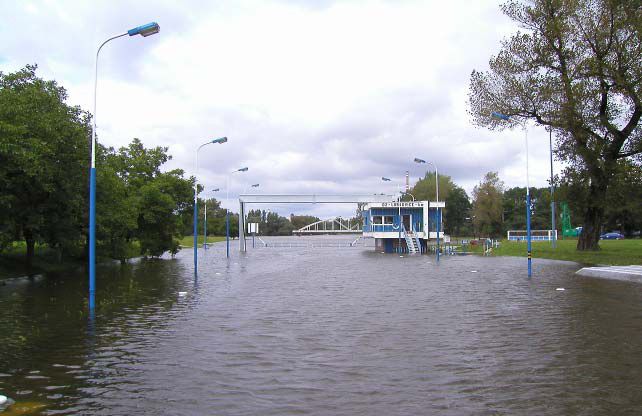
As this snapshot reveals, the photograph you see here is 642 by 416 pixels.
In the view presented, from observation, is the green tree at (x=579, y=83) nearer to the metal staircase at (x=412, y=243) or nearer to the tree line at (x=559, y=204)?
the tree line at (x=559, y=204)

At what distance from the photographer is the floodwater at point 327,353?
6867 millimetres

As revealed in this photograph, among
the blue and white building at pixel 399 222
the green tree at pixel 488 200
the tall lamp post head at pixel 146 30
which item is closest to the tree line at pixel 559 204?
the green tree at pixel 488 200

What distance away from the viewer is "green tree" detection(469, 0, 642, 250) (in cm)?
2953

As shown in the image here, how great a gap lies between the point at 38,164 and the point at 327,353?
15.2m

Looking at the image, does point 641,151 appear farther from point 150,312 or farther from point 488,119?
point 150,312

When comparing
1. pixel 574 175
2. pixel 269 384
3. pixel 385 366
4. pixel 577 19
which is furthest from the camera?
pixel 574 175

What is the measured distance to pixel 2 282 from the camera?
22.6m

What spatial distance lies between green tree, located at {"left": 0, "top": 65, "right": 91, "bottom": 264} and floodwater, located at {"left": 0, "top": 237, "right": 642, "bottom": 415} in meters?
4.94

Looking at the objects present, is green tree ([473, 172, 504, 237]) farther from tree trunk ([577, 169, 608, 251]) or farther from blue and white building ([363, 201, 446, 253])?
tree trunk ([577, 169, 608, 251])

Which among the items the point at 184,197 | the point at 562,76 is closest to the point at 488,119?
the point at 562,76

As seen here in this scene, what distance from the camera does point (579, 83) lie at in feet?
101

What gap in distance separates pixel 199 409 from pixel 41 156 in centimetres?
1797

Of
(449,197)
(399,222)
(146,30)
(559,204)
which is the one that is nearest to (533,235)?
(449,197)

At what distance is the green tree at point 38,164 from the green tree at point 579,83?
977 inches
